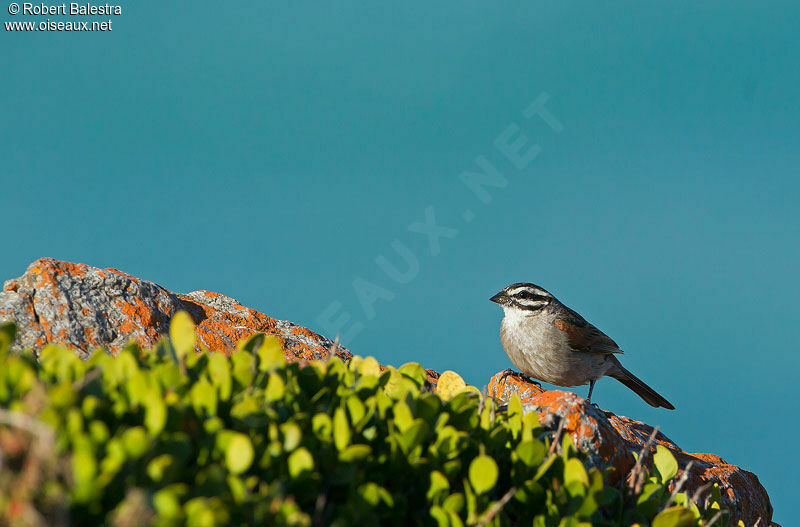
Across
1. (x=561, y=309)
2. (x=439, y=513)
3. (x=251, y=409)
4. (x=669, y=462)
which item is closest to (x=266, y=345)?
(x=251, y=409)

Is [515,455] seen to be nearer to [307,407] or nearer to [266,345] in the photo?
[307,407]

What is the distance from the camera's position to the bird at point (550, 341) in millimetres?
9359

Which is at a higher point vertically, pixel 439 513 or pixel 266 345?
pixel 266 345

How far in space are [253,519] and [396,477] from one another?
3.33ft

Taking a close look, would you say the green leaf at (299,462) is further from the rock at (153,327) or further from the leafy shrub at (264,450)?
the rock at (153,327)

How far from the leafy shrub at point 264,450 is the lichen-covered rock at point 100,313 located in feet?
7.96

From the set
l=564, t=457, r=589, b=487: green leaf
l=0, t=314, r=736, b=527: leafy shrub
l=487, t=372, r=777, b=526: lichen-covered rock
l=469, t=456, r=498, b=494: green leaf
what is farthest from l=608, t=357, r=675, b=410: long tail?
l=469, t=456, r=498, b=494: green leaf

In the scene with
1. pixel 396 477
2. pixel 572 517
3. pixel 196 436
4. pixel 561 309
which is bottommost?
pixel 572 517

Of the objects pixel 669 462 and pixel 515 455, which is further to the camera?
pixel 669 462

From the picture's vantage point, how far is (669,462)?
4.84 metres

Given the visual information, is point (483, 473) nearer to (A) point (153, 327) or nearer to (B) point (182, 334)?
(B) point (182, 334)

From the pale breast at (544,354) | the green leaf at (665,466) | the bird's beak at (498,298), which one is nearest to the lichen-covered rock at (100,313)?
the pale breast at (544,354)

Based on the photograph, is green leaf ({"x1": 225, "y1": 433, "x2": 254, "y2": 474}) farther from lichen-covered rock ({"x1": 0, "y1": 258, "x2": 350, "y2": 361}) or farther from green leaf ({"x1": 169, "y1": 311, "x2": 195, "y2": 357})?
lichen-covered rock ({"x1": 0, "y1": 258, "x2": 350, "y2": 361})

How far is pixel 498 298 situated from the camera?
32.6 feet
